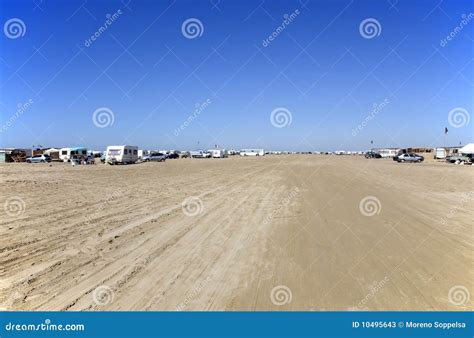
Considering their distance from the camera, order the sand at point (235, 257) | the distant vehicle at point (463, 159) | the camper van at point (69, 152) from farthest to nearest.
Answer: the camper van at point (69, 152) < the distant vehicle at point (463, 159) < the sand at point (235, 257)

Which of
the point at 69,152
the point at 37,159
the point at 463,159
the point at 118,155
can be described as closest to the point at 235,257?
the point at 118,155

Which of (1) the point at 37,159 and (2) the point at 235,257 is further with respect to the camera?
(1) the point at 37,159

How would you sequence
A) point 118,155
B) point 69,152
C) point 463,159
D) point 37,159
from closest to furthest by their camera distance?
point 118,155 → point 463,159 → point 37,159 → point 69,152

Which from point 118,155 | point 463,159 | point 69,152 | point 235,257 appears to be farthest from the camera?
point 69,152

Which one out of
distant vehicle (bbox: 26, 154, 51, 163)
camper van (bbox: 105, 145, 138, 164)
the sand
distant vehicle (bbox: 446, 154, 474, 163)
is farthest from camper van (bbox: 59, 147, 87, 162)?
distant vehicle (bbox: 446, 154, 474, 163)

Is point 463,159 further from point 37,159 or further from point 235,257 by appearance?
point 37,159

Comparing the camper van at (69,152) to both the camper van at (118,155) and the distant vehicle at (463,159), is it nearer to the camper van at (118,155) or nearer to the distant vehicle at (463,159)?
the camper van at (118,155)

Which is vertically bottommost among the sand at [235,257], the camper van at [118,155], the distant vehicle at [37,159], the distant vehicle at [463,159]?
the sand at [235,257]

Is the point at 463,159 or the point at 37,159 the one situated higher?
the point at 463,159

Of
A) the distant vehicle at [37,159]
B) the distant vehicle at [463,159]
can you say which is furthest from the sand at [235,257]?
the distant vehicle at [37,159]

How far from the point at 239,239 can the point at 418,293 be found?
3.79 m

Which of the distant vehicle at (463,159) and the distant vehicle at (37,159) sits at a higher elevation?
the distant vehicle at (463,159)
